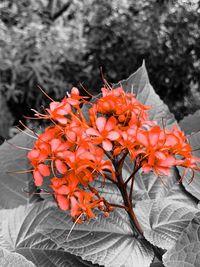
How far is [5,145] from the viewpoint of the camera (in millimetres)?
1046

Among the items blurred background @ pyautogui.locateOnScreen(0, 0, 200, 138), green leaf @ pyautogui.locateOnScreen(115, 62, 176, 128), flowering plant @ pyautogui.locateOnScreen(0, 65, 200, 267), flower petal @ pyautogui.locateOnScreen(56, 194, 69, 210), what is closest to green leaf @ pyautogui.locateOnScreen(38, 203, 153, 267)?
flowering plant @ pyautogui.locateOnScreen(0, 65, 200, 267)

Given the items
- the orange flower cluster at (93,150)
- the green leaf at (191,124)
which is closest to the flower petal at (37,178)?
Answer: the orange flower cluster at (93,150)

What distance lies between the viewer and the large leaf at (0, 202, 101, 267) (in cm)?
85

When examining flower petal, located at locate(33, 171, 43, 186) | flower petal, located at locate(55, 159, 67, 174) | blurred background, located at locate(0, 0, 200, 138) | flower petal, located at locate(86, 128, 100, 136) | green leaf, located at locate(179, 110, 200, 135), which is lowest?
blurred background, located at locate(0, 0, 200, 138)

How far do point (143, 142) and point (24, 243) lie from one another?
31cm

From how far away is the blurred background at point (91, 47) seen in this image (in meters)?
2.65

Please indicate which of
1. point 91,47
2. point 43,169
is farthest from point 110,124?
point 91,47

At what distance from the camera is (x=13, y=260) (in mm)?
736

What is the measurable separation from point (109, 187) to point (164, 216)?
0.39 ft

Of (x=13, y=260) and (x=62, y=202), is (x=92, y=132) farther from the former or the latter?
(x=13, y=260)

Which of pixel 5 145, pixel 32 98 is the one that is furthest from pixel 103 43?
pixel 5 145

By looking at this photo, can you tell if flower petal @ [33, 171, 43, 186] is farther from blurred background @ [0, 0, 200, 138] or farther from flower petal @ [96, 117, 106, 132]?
blurred background @ [0, 0, 200, 138]

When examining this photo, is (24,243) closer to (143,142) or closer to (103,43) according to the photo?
(143,142)

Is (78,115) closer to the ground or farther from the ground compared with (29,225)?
farther from the ground
